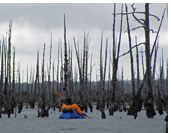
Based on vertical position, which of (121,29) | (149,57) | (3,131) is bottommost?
(3,131)

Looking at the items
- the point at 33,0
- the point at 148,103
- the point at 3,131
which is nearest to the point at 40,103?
the point at 148,103

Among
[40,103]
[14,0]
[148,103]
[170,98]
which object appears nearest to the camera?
[170,98]

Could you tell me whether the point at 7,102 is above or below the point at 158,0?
below

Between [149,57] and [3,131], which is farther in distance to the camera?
[149,57]

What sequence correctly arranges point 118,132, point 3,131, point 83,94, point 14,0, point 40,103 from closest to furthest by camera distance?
point 14,0, point 118,132, point 3,131, point 40,103, point 83,94

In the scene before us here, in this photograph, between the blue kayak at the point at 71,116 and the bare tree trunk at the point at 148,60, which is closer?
the bare tree trunk at the point at 148,60

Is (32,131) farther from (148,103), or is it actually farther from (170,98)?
(148,103)

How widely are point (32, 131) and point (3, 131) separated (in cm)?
69

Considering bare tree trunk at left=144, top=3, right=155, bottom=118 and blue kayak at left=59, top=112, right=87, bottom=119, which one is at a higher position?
bare tree trunk at left=144, top=3, right=155, bottom=118

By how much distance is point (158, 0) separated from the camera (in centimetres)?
490

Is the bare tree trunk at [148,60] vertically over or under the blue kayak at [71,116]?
over

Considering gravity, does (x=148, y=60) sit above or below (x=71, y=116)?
above

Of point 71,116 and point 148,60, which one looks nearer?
point 148,60

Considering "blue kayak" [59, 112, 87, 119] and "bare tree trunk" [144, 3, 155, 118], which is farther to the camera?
"blue kayak" [59, 112, 87, 119]
